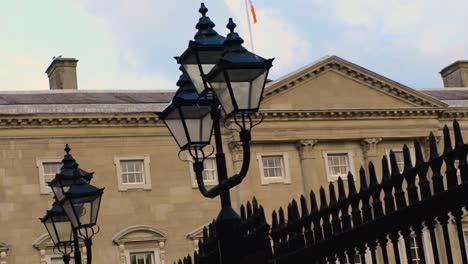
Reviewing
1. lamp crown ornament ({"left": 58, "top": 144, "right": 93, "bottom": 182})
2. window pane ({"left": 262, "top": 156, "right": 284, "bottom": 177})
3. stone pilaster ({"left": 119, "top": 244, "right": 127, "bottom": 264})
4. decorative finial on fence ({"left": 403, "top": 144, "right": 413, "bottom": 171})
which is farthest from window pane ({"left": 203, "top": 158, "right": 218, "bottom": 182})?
decorative finial on fence ({"left": 403, "top": 144, "right": 413, "bottom": 171})

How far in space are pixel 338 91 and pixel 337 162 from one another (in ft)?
10.9

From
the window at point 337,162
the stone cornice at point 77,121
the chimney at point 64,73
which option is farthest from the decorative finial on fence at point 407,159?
the chimney at point 64,73

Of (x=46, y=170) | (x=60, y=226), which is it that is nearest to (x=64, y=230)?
(x=60, y=226)

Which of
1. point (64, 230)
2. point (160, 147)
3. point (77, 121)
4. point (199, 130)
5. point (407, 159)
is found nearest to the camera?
point (407, 159)

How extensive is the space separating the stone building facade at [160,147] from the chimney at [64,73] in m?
0.05

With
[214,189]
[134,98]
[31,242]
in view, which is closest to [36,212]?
[31,242]

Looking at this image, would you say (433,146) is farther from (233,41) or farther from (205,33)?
(205,33)

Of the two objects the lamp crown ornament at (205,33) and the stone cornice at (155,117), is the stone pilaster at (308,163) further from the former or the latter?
the lamp crown ornament at (205,33)

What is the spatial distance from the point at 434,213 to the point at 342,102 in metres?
43.8

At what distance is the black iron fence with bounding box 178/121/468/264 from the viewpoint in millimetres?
8023

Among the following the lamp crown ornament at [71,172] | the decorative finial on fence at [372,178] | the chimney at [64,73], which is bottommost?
the decorative finial on fence at [372,178]

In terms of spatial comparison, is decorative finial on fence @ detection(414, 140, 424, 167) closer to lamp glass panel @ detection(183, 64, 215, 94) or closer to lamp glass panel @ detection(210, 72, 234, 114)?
lamp glass panel @ detection(210, 72, 234, 114)

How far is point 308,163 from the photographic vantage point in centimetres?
4969

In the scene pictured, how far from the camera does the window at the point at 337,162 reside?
50469 mm
